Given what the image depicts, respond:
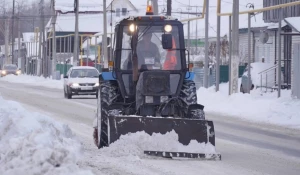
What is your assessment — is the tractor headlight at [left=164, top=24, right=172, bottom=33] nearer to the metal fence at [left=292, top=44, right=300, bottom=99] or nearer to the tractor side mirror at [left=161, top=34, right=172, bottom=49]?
the tractor side mirror at [left=161, top=34, right=172, bottom=49]

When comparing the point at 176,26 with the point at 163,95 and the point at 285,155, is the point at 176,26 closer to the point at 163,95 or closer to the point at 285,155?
the point at 163,95

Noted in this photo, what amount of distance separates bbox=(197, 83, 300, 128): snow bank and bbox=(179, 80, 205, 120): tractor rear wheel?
7060 mm

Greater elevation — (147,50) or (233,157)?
(147,50)

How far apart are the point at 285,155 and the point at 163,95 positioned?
2432 millimetres

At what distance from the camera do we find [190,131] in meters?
Answer: 12.9

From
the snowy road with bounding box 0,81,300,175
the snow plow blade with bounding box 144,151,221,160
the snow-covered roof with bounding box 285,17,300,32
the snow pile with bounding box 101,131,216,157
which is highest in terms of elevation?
the snow-covered roof with bounding box 285,17,300,32

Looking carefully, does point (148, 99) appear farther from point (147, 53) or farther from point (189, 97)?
point (147, 53)

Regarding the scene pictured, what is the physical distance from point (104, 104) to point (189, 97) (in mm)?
1553

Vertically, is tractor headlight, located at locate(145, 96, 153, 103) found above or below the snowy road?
above

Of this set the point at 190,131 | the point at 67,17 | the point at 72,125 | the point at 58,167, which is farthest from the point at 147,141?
the point at 67,17

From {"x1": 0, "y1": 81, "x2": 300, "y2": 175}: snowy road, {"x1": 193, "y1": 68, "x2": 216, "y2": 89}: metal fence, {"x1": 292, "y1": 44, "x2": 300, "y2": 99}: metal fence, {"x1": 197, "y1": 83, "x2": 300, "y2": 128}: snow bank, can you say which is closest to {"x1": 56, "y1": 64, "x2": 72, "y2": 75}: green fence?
{"x1": 193, "y1": 68, "x2": 216, "y2": 89}: metal fence

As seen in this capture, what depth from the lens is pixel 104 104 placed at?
1374cm

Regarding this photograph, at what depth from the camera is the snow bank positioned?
22.2m

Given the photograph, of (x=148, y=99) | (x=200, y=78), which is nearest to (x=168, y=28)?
(x=148, y=99)
